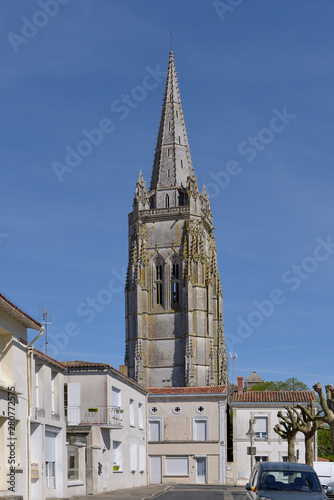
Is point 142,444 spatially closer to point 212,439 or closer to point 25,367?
point 212,439

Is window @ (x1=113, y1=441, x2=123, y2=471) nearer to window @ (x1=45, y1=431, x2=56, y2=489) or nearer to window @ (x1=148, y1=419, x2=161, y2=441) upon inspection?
window @ (x1=45, y1=431, x2=56, y2=489)

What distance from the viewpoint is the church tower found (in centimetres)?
9800

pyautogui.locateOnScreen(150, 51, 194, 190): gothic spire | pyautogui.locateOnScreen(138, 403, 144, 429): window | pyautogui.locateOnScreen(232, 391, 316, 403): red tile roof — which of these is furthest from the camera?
pyautogui.locateOnScreen(150, 51, 194, 190): gothic spire

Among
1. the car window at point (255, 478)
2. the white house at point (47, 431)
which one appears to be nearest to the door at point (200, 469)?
the white house at point (47, 431)

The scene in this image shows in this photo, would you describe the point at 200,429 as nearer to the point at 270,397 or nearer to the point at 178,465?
the point at 178,465

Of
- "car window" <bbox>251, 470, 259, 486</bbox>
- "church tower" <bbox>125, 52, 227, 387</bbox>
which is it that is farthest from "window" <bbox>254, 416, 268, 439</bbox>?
"car window" <bbox>251, 470, 259, 486</bbox>

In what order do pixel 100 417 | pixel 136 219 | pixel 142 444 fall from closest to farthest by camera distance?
pixel 100 417, pixel 142 444, pixel 136 219

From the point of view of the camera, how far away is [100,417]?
128 ft

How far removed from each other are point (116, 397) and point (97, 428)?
5.06 m

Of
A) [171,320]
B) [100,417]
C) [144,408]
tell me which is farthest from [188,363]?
[100,417]

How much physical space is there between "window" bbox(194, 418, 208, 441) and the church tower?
31.1 metres

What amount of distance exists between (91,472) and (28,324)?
42.4ft

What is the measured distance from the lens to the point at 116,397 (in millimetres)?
43156

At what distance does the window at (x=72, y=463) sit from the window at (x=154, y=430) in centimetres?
2864
